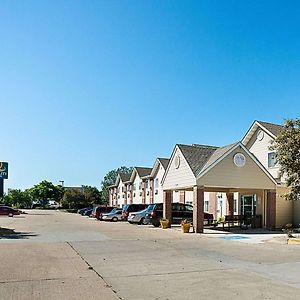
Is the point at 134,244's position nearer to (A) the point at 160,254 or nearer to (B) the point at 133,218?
(A) the point at 160,254

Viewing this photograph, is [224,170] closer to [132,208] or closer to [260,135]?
[260,135]

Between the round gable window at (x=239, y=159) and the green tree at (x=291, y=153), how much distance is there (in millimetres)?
3671

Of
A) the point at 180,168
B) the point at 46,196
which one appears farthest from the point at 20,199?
the point at 180,168

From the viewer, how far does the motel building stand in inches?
1021

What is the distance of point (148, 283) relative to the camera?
9.36 m

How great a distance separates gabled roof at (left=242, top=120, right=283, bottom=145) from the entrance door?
523 cm

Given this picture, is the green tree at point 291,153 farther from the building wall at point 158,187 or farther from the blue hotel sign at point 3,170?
the building wall at point 158,187

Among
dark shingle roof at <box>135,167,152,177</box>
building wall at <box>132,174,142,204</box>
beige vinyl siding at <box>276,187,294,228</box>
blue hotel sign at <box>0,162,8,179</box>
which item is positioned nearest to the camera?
beige vinyl siding at <box>276,187,294,228</box>

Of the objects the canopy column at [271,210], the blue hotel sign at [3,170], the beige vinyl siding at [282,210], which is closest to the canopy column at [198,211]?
the canopy column at [271,210]

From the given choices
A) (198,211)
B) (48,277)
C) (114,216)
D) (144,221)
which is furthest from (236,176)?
(114,216)

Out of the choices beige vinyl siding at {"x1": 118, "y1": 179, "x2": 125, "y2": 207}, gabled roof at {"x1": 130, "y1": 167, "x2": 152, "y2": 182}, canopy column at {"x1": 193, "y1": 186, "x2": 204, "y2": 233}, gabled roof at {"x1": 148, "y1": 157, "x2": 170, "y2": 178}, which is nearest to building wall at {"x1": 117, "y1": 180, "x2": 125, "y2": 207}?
beige vinyl siding at {"x1": 118, "y1": 179, "x2": 125, "y2": 207}

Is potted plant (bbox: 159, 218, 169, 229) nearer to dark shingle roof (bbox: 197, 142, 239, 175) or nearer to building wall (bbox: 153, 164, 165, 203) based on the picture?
dark shingle roof (bbox: 197, 142, 239, 175)

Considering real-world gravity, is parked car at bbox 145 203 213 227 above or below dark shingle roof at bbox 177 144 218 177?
below

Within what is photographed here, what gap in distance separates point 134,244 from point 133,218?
1642cm
